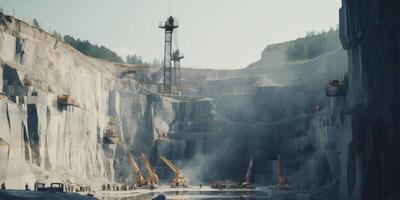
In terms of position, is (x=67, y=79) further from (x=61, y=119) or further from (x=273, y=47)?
(x=273, y=47)

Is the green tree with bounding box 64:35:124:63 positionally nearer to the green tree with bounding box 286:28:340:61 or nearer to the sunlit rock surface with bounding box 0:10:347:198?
the sunlit rock surface with bounding box 0:10:347:198

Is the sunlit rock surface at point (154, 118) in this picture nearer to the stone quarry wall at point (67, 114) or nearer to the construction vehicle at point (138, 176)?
the stone quarry wall at point (67, 114)

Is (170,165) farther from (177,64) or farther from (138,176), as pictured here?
(177,64)

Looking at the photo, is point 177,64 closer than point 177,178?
No

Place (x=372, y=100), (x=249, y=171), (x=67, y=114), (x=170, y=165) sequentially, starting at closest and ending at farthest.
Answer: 1. (x=372, y=100)
2. (x=67, y=114)
3. (x=249, y=171)
4. (x=170, y=165)

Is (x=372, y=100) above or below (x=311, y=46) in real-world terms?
below

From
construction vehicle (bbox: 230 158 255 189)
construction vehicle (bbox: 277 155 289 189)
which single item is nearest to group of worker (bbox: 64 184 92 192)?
construction vehicle (bbox: 230 158 255 189)

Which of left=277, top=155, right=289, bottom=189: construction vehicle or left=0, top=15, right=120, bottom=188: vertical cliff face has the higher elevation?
left=0, top=15, right=120, bottom=188: vertical cliff face

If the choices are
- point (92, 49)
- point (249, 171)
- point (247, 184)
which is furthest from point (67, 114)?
point (92, 49)

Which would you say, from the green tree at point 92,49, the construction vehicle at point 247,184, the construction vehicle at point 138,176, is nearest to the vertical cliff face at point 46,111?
the construction vehicle at point 138,176
